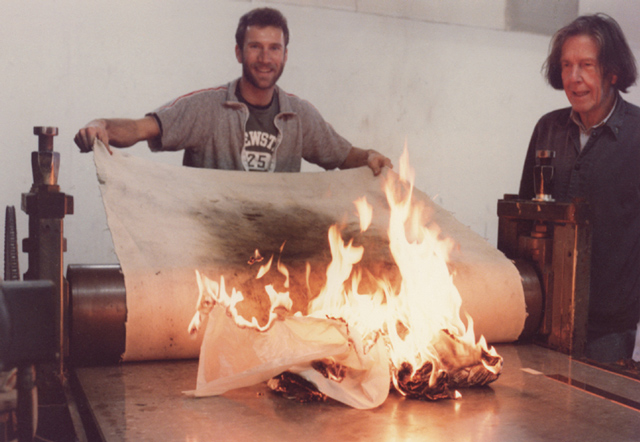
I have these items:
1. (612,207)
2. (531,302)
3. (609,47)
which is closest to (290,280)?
(531,302)

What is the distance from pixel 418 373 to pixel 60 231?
983 millimetres

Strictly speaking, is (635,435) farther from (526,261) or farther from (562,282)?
(526,261)

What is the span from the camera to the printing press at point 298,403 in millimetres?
1266

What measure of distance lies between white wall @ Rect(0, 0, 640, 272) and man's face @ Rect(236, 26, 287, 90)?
1549mm

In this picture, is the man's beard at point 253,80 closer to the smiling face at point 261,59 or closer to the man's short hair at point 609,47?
the smiling face at point 261,59

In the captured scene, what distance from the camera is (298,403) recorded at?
4.70ft

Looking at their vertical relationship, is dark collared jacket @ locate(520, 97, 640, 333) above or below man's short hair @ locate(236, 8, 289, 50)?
below

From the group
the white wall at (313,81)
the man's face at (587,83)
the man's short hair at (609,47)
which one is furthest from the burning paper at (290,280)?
the white wall at (313,81)

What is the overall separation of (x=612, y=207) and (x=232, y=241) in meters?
1.54

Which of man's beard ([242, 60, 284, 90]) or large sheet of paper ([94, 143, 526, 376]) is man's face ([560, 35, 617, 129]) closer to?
large sheet of paper ([94, 143, 526, 376])

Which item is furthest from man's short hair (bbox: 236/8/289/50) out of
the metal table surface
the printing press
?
the metal table surface

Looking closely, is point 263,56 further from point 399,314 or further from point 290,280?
point 399,314

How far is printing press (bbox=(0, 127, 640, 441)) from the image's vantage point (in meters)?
1.27

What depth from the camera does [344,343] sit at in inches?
58.6
